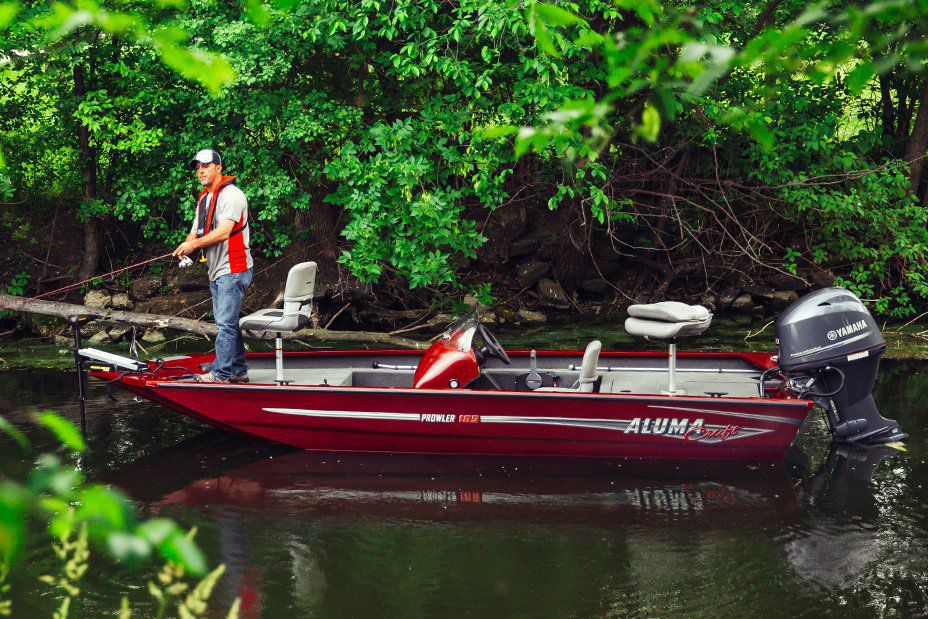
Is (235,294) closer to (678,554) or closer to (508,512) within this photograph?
(508,512)

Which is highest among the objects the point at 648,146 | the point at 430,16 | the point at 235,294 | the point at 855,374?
the point at 430,16

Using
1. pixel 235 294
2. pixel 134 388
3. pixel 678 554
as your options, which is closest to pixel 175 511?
pixel 134 388

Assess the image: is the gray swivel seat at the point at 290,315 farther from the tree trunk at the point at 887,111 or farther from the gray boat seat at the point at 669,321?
the tree trunk at the point at 887,111

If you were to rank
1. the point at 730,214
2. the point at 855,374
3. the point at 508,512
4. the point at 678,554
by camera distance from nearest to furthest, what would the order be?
the point at 678,554, the point at 508,512, the point at 855,374, the point at 730,214

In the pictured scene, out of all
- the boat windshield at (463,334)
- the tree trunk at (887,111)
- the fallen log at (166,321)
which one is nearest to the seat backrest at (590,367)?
the boat windshield at (463,334)

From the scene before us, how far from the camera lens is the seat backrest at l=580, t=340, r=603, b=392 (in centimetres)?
661

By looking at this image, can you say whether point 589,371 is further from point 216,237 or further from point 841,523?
point 216,237

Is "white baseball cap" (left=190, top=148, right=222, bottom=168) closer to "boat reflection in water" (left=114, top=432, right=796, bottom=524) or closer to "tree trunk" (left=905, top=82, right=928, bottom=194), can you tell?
"boat reflection in water" (left=114, top=432, right=796, bottom=524)

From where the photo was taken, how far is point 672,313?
650 centimetres

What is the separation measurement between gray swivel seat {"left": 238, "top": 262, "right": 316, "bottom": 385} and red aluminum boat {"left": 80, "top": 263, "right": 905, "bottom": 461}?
0.03ft

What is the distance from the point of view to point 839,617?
14.9 ft

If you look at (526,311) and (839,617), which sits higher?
(526,311)

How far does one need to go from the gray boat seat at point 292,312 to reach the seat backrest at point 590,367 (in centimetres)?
200

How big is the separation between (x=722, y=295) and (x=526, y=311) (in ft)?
8.90
